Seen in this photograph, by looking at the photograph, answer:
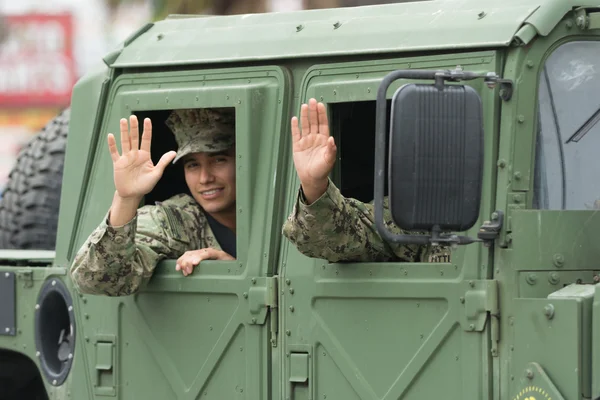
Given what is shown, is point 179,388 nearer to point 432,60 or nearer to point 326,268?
point 326,268

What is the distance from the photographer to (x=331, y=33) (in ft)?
19.1

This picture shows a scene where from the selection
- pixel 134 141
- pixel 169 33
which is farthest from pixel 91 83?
pixel 134 141

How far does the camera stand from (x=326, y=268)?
18.6 ft

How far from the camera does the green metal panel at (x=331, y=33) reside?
5.39m

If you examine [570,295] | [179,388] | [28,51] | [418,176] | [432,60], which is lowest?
[179,388]

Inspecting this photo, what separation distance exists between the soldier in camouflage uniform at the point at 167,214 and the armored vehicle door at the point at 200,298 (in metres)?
0.12

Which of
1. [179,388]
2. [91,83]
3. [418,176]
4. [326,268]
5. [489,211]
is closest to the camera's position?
[418,176]

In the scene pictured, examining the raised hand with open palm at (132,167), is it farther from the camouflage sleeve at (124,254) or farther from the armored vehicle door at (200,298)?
the armored vehicle door at (200,298)

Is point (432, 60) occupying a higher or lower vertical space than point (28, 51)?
lower

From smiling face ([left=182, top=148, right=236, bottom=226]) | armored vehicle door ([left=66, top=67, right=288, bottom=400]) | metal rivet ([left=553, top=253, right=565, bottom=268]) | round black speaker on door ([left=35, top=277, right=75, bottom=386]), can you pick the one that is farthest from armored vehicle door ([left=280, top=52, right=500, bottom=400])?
round black speaker on door ([left=35, top=277, right=75, bottom=386])

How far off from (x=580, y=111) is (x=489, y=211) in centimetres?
50

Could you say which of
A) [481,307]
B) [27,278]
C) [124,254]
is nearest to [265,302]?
[124,254]

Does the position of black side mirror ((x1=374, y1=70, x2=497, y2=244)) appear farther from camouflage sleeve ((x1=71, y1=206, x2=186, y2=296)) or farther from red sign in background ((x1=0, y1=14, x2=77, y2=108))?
red sign in background ((x1=0, y1=14, x2=77, y2=108))

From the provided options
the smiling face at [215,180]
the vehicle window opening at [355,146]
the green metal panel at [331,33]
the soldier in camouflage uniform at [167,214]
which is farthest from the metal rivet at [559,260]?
the smiling face at [215,180]
